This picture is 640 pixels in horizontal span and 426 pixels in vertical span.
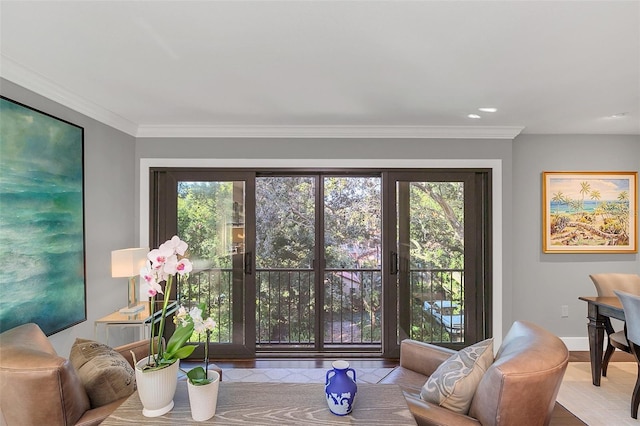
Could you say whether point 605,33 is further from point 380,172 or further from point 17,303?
point 17,303

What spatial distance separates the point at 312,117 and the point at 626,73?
236cm

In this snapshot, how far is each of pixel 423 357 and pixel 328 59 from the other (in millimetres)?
2047

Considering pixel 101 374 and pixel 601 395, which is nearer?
pixel 101 374

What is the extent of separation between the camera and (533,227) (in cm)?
416

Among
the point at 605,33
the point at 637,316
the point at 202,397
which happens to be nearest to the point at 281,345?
the point at 202,397

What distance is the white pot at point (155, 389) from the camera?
58.1 inches

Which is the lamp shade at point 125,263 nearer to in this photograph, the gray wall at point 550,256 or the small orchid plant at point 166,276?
the small orchid plant at point 166,276

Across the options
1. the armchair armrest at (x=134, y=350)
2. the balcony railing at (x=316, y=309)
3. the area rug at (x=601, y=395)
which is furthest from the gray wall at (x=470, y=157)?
the balcony railing at (x=316, y=309)

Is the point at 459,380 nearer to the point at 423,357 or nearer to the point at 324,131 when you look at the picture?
the point at 423,357

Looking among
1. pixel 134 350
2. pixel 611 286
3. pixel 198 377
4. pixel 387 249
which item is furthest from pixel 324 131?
pixel 611 286

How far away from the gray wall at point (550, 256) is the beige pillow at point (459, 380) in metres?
2.73

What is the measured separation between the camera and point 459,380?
68.6 inches

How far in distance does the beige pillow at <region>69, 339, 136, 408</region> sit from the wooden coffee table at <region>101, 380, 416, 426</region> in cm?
19

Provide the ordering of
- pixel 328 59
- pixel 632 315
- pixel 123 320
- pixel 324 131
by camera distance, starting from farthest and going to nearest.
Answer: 1. pixel 324 131
2. pixel 123 320
3. pixel 632 315
4. pixel 328 59
